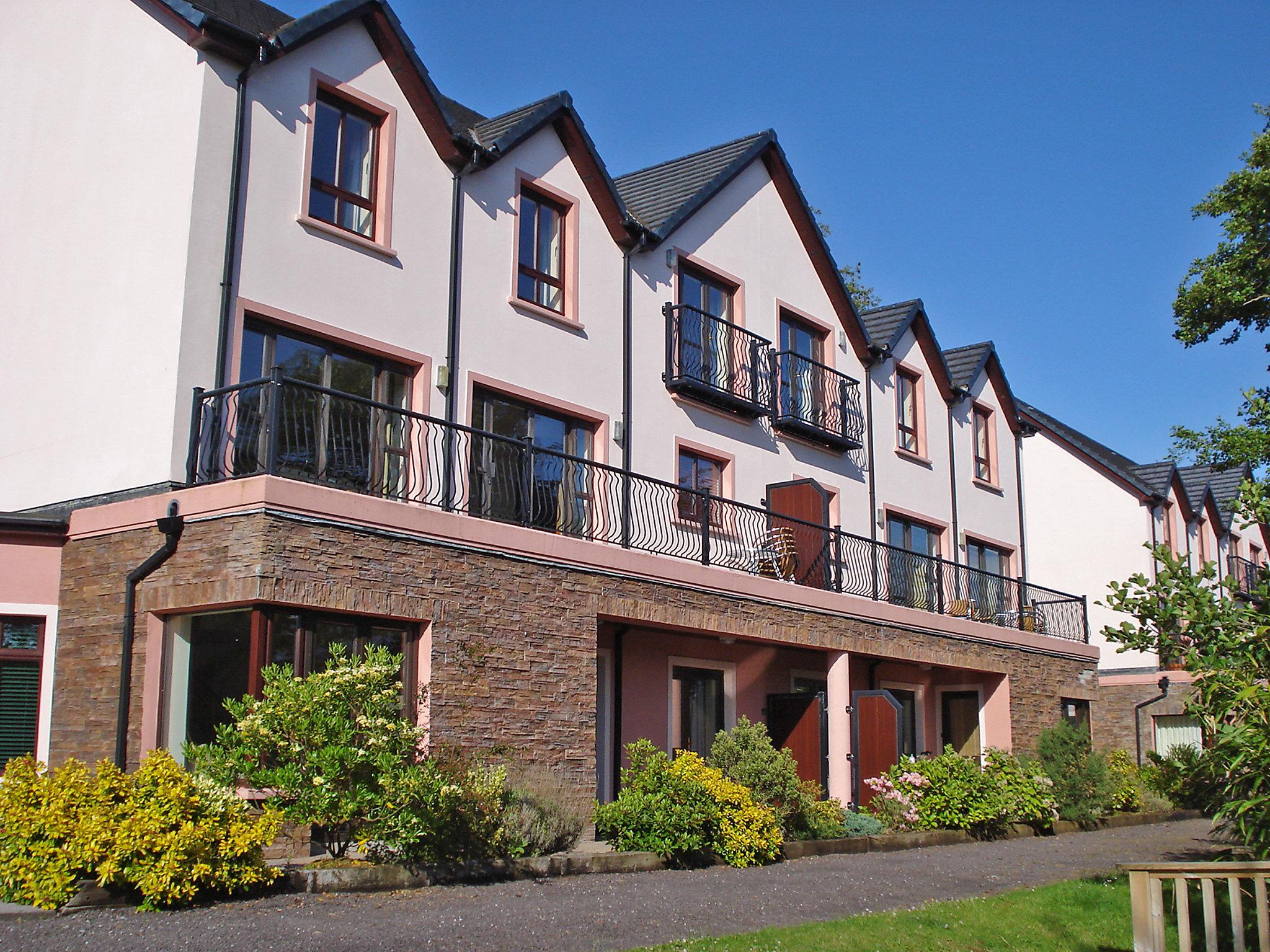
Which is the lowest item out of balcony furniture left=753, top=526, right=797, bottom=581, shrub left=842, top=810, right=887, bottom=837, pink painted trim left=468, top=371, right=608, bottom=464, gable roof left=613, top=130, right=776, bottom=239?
shrub left=842, top=810, right=887, bottom=837

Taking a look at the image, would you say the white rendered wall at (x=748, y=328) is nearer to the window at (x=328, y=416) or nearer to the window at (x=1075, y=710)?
the window at (x=328, y=416)

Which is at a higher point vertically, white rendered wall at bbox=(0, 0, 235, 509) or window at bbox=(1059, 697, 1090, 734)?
white rendered wall at bbox=(0, 0, 235, 509)

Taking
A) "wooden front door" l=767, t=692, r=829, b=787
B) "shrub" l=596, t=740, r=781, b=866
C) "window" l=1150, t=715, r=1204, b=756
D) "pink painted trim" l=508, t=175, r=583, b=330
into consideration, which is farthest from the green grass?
"window" l=1150, t=715, r=1204, b=756

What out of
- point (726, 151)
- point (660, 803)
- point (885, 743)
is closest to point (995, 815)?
point (885, 743)

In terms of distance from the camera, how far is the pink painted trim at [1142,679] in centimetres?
3297

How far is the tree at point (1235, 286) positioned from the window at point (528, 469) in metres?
15.2

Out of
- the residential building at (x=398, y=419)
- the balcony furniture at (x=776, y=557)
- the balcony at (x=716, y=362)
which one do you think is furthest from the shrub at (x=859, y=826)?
the balcony at (x=716, y=362)

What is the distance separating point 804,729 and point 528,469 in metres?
7.32

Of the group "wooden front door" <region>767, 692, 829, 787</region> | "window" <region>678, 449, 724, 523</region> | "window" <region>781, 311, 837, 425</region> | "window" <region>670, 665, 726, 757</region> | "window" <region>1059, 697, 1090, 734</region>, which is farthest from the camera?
"window" <region>1059, 697, 1090, 734</region>

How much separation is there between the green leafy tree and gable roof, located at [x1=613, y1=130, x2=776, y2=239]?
9905 millimetres

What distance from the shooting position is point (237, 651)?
1225 cm

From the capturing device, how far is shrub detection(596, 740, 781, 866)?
44.9 feet

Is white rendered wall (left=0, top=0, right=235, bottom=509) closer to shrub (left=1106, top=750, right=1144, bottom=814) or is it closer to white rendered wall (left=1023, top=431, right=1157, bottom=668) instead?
shrub (left=1106, top=750, right=1144, bottom=814)

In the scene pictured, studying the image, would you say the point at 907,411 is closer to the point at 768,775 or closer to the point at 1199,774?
the point at 768,775
